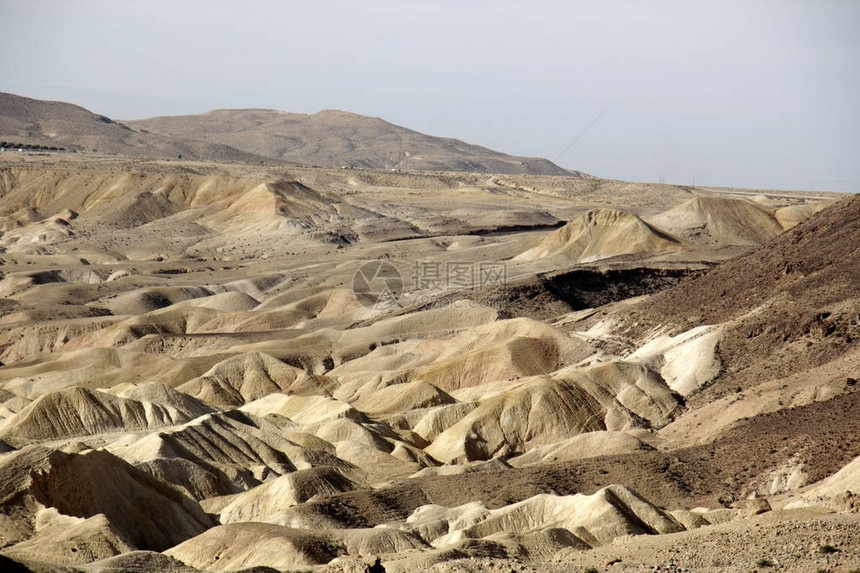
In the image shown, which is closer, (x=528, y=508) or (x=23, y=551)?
(x=23, y=551)

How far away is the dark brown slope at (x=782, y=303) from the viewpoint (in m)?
58.8

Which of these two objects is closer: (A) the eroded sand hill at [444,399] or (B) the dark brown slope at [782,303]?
(A) the eroded sand hill at [444,399]

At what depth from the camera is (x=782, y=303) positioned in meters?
64.7

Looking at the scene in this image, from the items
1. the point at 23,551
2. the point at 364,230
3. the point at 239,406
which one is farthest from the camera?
the point at 364,230

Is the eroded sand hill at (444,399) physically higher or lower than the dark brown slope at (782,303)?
lower

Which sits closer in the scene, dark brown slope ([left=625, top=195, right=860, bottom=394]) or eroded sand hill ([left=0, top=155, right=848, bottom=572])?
eroded sand hill ([left=0, top=155, right=848, bottom=572])

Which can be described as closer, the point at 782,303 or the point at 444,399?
the point at 782,303

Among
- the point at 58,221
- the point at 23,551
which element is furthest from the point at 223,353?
the point at 58,221

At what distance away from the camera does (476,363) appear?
2943 inches

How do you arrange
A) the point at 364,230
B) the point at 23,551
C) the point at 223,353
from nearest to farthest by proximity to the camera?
1. the point at 23,551
2. the point at 223,353
3. the point at 364,230

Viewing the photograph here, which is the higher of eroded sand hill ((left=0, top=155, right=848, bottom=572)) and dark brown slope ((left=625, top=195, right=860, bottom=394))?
dark brown slope ((left=625, top=195, right=860, bottom=394))

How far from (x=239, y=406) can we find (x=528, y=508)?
117 feet

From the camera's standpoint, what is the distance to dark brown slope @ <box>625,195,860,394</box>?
58.8m

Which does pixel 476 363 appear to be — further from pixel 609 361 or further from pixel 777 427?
pixel 777 427
